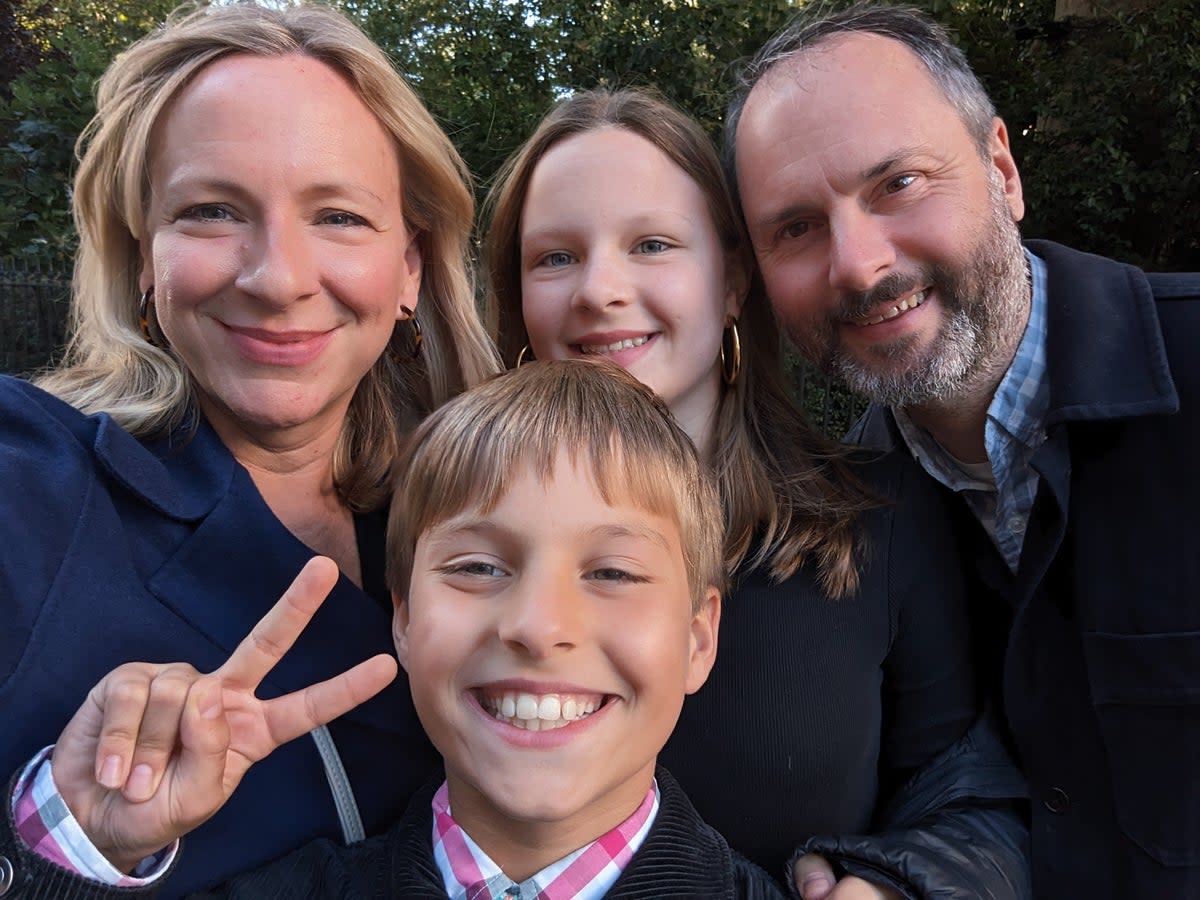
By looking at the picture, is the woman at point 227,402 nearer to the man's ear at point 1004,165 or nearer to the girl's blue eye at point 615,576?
the girl's blue eye at point 615,576

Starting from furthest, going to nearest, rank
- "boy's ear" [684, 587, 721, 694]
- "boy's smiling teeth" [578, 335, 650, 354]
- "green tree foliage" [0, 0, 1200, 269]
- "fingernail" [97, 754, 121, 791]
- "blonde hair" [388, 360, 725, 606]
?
"green tree foliage" [0, 0, 1200, 269]
"boy's smiling teeth" [578, 335, 650, 354]
"boy's ear" [684, 587, 721, 694]
"blonde hair" [388, 360, 725, 606]
"fingernail" [97, 754, 121, 791]

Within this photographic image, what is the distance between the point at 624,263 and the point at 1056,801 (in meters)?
1.51

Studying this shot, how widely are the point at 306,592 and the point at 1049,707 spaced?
165cm

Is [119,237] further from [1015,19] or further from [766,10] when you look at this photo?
[1015,19]

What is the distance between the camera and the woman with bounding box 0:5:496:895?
1.60 meters

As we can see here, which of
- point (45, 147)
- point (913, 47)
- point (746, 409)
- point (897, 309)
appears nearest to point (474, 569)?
point (746, 409)

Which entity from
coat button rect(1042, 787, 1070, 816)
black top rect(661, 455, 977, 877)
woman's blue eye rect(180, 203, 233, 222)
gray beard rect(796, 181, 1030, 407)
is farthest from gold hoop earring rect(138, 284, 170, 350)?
coat button rect(1042, 787, 1070, 816)

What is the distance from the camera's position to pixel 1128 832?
6.85ft

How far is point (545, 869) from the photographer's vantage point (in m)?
1.56

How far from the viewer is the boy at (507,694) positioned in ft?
4.40

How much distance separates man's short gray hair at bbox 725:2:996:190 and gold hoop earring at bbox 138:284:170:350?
142 cm

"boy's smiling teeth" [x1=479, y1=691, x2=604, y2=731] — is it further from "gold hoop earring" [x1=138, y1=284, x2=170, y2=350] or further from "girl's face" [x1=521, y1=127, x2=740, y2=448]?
"gold hoop earring" [x1=138, y1=284, x2=170, y2=350]

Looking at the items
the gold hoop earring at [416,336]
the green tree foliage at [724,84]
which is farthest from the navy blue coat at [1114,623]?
the green tree foliage at [724,84]

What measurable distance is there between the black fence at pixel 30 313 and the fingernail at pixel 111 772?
29.4 feet
